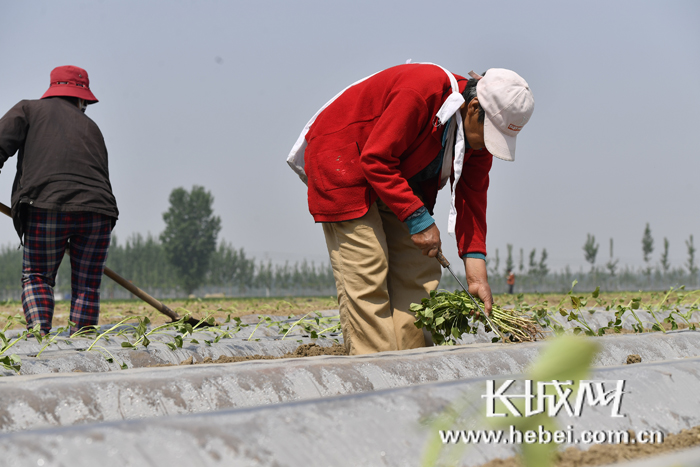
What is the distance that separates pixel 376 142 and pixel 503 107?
23.2 inches

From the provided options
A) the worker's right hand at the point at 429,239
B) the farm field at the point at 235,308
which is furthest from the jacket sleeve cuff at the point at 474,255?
the farm field at the point at 235,308

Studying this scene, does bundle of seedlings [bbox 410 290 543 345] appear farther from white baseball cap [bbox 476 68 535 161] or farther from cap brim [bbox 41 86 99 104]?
cap brim [bbox 41 86 99 104]

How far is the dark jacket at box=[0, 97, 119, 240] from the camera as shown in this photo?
329cm

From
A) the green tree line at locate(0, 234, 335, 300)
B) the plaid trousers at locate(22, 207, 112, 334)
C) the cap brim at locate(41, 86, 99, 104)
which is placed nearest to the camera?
the plaid trousers at locate(22, 207, 112, 334)

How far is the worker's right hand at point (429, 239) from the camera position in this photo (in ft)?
8.66

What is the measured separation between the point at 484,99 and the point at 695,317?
13.8 feet

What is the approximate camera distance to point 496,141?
8.84 feet

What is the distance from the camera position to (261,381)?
1706 mm

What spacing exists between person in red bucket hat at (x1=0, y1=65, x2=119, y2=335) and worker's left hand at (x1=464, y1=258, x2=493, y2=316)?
212cm

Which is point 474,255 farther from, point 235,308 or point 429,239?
point 235,308

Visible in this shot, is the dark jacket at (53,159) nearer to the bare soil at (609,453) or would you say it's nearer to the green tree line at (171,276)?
the bare soil at (609,453)

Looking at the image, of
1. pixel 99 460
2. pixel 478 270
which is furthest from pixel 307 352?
pixel 99 460

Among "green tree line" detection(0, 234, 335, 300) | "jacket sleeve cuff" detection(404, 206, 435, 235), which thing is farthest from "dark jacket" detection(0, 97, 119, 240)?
"green tree line" detection(0, 234, 335, 300)

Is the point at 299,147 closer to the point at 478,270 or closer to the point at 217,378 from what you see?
the point at 478,270
